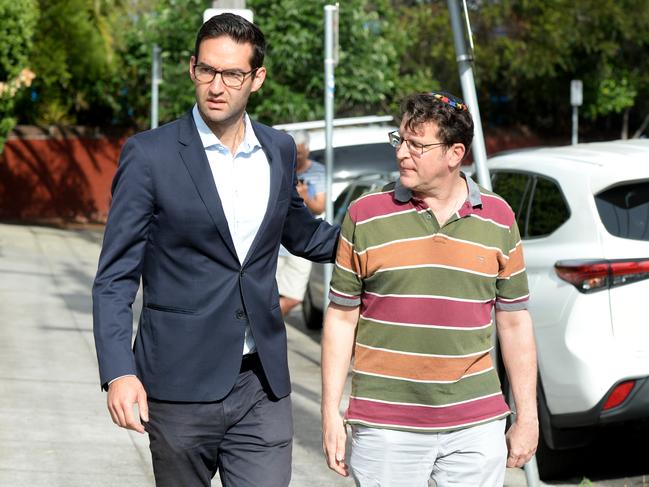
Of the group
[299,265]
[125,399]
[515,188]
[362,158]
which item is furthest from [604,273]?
[362,158]

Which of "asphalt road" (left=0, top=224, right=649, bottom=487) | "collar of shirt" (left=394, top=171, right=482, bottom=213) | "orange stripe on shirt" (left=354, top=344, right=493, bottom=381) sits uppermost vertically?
"collar of shirt" (left=394, top=171, right=482, bottom=213)

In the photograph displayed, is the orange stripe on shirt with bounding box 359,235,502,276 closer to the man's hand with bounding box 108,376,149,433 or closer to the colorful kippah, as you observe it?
the colorful kippah

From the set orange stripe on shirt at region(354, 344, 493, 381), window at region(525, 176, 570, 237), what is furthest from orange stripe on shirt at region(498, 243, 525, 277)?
window at region(525, 176, 570, 237)

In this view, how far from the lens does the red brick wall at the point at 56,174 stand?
27562 millimetres

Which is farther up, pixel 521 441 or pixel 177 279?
pixel 177 279

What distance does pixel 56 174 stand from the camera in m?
28.0

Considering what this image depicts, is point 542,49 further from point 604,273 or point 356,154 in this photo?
point 604,273

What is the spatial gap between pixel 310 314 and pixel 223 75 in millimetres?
9225

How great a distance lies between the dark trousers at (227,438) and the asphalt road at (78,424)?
2.72 m

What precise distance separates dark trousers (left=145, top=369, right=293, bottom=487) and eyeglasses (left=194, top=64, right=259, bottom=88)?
33.7 inches

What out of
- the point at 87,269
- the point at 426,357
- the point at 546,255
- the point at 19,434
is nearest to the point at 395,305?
the point at 426,357

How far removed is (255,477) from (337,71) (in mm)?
18473

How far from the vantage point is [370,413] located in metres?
3.83

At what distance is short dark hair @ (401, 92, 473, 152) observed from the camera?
3895 mm
